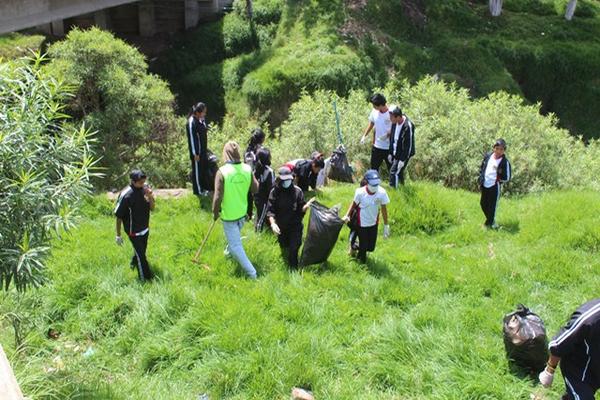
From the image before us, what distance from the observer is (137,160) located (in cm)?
1530

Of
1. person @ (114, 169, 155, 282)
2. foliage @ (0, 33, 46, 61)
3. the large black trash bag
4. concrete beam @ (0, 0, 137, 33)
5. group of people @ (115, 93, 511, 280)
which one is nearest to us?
the large black trash bag

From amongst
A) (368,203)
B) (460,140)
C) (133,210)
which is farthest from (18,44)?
(368,203)

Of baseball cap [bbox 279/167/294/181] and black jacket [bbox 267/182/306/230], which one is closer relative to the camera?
baseball cap [bbox 279/167/294/181]

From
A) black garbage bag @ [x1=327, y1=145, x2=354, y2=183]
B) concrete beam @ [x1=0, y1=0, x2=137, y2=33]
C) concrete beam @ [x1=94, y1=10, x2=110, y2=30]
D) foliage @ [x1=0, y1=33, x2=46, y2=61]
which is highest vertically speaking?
concrete beam @ [x1=0, y1=0, x2=137, y2=33]

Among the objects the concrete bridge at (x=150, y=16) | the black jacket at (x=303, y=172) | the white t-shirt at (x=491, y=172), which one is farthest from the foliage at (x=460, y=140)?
the concrete bridge at (x=150, y=16)

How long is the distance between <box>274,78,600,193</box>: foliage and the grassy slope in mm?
3088

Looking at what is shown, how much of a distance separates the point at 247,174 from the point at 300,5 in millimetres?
21472

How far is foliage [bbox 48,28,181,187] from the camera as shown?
14.4m

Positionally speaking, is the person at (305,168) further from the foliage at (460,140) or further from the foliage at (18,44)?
the foliage at (18,44)

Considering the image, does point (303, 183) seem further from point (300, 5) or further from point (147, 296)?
point (300, 5)

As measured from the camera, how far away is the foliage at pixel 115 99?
14438mm

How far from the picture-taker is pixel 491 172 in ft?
28.4

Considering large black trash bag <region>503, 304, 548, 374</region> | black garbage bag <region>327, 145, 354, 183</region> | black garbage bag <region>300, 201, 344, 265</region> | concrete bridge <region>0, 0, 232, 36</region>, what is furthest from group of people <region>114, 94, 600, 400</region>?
concrete bridge <region>0, 0, 232, 36</region>

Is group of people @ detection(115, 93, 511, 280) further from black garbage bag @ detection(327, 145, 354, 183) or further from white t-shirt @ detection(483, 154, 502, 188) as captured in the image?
black garbage bag @ detection(327, 145, 354, 183)
